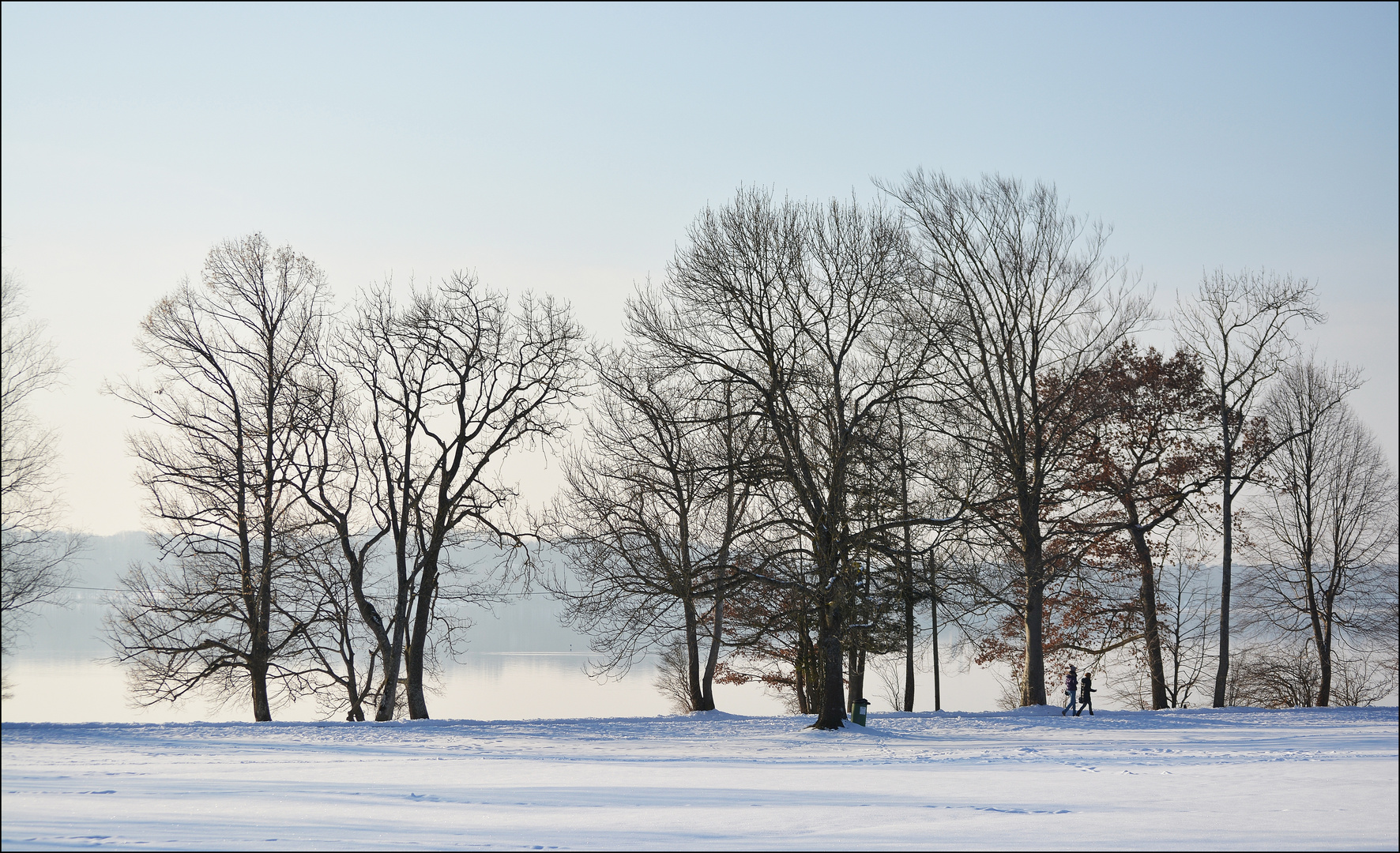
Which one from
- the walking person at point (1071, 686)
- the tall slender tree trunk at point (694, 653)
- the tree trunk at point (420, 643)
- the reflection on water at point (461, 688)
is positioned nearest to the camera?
the tree trunk at point (420, 643)

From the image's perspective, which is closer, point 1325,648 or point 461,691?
point 1325,648

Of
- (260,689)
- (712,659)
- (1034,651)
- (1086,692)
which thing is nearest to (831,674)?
(1034,651)

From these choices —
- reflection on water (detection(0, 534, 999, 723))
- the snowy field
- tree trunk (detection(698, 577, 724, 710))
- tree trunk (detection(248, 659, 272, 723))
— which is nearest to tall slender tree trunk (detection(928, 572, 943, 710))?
the snowy field

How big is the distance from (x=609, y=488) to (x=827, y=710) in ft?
29.3

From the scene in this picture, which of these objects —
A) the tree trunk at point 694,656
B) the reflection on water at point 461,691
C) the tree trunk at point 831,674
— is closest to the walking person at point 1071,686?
the tree trunk at point 831,674

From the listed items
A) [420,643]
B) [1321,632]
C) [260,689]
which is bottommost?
[260,689]

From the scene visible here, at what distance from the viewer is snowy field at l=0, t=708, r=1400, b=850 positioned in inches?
338

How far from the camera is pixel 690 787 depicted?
486 inches

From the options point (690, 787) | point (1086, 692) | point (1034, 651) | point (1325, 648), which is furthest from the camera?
point (1325, 648)

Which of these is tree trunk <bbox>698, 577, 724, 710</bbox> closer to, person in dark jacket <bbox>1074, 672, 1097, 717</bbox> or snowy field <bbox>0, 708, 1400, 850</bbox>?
snowy field <bbox>0, 708, 1400, 850</bbox>

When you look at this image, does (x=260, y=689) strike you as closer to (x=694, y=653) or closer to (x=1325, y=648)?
(x=694, y=653)

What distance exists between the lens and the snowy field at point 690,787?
8594 millimetres

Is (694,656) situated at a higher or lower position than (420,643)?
lower

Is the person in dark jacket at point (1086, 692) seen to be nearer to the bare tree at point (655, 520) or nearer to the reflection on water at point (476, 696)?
the bare tree at point (655, 520)
